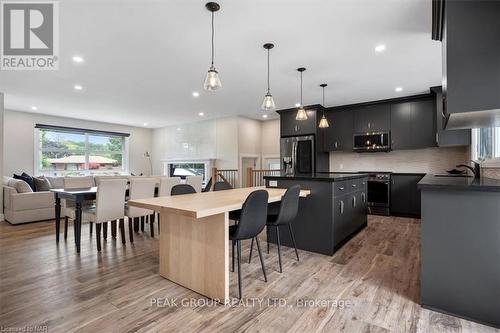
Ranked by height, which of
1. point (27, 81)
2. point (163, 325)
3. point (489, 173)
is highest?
point (27, 81)

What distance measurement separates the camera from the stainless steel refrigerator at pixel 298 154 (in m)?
6.01

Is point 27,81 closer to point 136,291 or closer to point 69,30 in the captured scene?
point 69,30

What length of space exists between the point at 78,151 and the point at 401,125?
27.9 feet

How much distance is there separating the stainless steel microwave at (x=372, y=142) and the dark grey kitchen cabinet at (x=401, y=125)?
11 cm

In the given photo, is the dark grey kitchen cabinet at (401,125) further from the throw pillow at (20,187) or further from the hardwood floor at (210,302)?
the throw pillow at (20,187)

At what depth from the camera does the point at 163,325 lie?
1.71 m

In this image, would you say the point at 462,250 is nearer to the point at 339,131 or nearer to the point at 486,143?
the point at 486,143

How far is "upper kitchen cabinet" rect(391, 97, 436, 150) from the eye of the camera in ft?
16.2

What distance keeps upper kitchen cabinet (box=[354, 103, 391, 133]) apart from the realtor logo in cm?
539

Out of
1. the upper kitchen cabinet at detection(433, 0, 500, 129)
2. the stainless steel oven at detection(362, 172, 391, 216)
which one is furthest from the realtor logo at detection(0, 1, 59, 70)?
the stainless steel oven at detection(362, 172, 391, 216)

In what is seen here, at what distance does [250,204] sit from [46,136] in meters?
7.55

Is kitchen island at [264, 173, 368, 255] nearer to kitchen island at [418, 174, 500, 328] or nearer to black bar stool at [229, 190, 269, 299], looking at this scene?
black bar stool at [229, 190, 269, 299]

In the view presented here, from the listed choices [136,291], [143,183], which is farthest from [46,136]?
[136,291]

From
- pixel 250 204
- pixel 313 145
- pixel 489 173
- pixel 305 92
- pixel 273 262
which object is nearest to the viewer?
pixel 250 204
